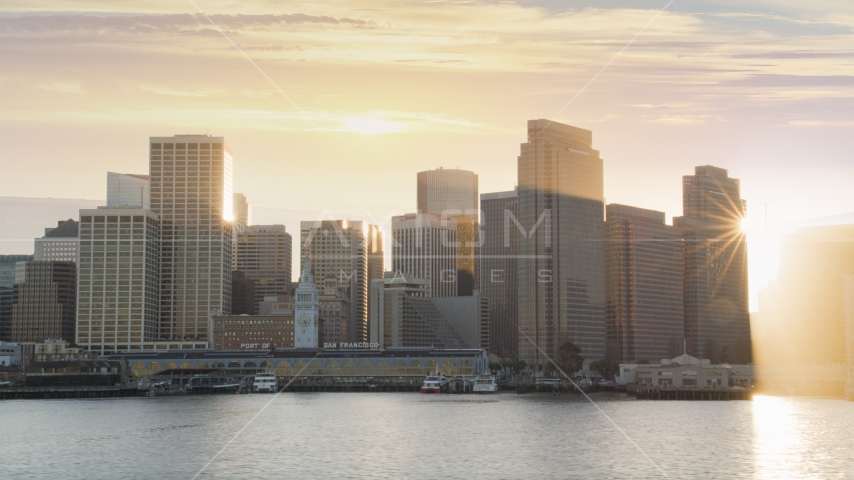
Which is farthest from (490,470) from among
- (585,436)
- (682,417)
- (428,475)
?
(682,417)

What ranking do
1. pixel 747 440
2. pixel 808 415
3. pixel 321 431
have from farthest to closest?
pixel 808 415
pixel 321 431
pixel 747 440

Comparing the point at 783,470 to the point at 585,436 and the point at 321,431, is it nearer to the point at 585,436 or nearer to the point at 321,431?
the point at 585,436

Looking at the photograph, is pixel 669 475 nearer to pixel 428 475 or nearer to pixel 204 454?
pixel 428 475

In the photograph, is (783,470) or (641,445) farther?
(641,445)

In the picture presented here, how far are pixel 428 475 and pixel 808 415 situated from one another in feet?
283

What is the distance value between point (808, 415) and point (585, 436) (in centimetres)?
5123

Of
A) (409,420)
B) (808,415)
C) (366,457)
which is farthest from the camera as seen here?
(808,415)

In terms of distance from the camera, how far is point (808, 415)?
15625 cm

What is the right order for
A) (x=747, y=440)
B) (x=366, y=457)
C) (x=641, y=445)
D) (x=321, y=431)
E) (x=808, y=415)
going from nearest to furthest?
(x=366, y=457)
(x=641, y=445)
(x=747, y=440)
(x=321, y=431)
(x=808, y=415)

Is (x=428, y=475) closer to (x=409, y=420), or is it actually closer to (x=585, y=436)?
(x=585, y=436)

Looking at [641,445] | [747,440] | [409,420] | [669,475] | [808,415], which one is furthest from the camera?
[808,415]

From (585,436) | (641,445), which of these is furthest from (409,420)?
(641,445)

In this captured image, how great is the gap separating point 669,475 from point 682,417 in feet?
222

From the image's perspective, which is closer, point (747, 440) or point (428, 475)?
point (428, 475)
